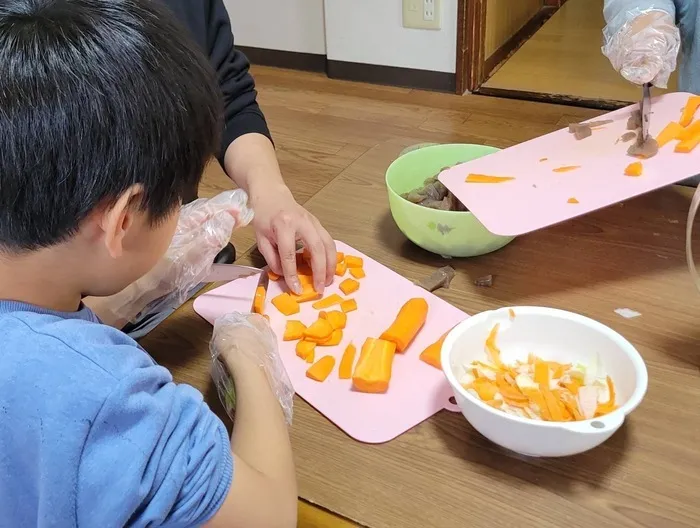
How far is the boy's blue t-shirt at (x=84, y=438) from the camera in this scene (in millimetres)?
438

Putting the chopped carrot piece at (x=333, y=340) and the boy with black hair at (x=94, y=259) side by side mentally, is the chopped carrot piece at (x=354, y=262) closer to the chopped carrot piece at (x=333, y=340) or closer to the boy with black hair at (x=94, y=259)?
the chopped carrot piece at (x=333, y=340)

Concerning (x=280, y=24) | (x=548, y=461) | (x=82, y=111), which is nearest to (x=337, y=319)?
(x=548, y=461)

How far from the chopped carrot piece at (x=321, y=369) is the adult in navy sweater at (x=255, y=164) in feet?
0.44

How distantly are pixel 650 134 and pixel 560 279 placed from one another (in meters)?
0.25

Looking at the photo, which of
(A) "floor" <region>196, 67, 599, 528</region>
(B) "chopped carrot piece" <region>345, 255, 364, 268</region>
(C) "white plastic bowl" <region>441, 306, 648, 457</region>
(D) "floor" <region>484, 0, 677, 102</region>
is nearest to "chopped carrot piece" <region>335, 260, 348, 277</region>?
(B) "chopped carrot piece" <region>345, 255, 364, 268</region>

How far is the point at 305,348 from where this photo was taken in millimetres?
733

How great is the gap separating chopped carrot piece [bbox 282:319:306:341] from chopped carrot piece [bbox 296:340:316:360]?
10 mm

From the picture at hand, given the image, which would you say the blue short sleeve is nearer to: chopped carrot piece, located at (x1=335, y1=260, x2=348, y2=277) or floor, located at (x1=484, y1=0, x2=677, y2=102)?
chopped carrot piece, located at (x1=335, y1=260, x2=348, y2=277)

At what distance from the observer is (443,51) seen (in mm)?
2234

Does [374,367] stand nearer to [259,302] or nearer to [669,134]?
[259,302]

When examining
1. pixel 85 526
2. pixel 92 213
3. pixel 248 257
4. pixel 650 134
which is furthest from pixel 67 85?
pixel 650 134

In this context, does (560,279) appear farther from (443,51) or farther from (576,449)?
(443,51)

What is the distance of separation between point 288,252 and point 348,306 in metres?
0.11

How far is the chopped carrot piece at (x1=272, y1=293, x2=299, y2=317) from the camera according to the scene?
80 cm
